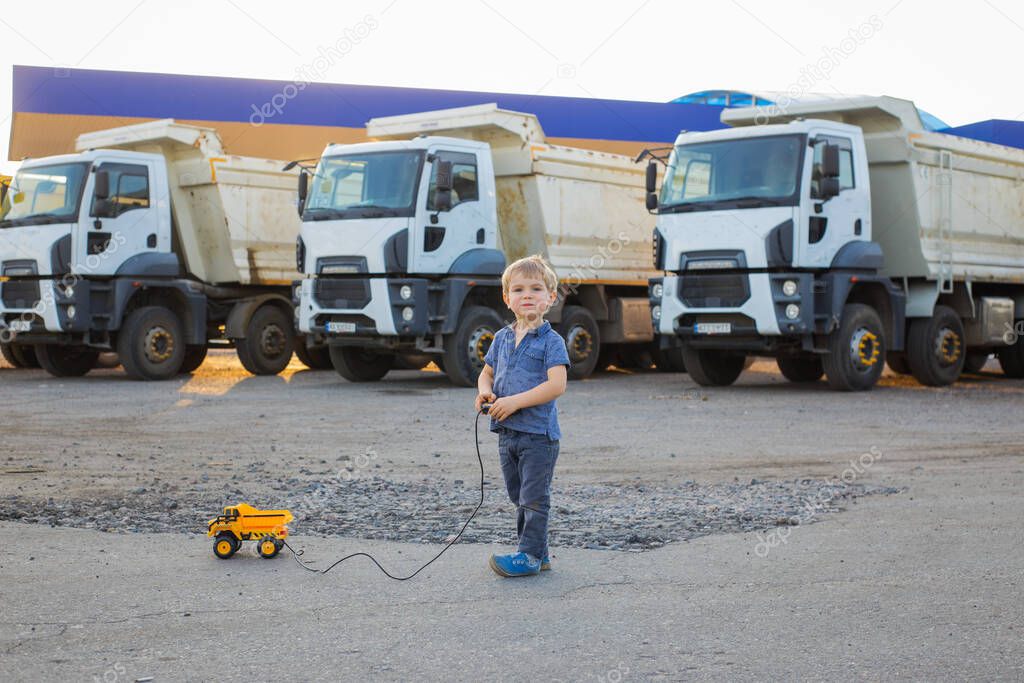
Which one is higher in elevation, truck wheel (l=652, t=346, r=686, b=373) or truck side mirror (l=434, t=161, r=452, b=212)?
truck side mirror (l=434, t=161, r=452, b=212)

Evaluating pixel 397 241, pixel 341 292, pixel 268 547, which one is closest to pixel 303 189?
pixel 341 292

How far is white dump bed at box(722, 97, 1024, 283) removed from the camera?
52.6 feet

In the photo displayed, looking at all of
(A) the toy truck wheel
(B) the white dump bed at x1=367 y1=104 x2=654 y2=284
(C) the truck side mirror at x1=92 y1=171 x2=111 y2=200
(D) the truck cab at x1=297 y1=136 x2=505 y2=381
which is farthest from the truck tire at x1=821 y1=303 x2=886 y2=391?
(A) the toy truck wheel

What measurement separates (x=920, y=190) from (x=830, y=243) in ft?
7.04

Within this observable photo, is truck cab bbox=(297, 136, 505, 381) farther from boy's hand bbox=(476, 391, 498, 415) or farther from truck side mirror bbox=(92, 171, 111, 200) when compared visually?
boy's hand bbox=(476, 391, 498, 415)

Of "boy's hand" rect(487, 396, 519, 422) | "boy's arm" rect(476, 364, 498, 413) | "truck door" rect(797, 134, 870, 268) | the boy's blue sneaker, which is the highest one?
"truck door" rect(797, 134, 870, 268)

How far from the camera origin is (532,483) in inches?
216

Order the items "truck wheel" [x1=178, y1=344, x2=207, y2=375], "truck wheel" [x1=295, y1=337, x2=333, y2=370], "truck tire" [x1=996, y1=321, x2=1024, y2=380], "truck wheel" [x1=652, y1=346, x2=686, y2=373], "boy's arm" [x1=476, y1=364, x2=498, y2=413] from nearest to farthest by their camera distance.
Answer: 1. "boy's arm" [x1=476, y1=364, x2=498, y2=413]
2. "truck wheel" [x1=178, y1=344, x2=207, y2=375]
3. "truck tire" [x1=996, y1=321, x2=1024, y2=380]
4. "truck wheel" [x1=652, y1=346, x2=686, y2=373]
5. "truck wheel" [x1=295, y1=337, x2=333, y2=370]

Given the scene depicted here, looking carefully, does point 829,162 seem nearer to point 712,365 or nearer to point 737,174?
point 737,174

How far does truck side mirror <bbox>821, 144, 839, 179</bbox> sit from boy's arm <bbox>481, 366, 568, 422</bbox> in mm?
9865

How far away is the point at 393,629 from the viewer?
4570 millimetres

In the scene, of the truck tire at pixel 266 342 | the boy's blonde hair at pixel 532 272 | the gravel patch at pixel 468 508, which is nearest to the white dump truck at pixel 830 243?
the truck tire at pixel 266 342

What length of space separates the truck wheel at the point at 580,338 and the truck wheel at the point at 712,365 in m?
1.79

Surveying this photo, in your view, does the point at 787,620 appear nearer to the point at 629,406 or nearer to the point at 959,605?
the point at 959,605
